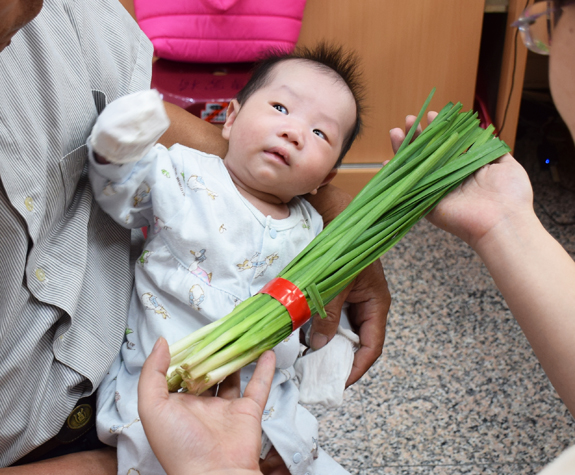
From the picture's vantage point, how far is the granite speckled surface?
1.54 metres

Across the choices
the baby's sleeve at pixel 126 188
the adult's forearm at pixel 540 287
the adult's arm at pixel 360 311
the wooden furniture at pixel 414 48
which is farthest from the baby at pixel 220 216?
the wooden furniture at pixel 414 48

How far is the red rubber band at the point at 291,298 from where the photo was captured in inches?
33.1

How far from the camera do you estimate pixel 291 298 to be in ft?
2.76

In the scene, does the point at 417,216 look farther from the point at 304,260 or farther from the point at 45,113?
the point at 45,113

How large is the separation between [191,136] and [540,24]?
72cm

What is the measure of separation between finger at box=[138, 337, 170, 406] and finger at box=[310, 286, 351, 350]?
397mm

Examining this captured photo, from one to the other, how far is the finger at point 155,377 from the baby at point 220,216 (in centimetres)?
16

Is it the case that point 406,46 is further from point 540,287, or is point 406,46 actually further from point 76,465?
point 76,465

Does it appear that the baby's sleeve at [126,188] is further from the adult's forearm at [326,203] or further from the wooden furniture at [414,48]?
the wooden furniture at [414,48]

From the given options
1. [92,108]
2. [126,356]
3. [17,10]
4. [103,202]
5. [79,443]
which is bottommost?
[79,443]

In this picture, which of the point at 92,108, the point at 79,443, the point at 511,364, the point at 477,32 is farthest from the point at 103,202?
the point at 477,32

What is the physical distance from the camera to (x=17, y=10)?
581mm

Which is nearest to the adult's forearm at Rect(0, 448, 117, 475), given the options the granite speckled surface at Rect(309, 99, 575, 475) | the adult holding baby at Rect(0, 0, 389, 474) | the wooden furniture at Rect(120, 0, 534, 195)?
the adult holding baby at Rect(0, 0, 389, 474)

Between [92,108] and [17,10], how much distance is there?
0.92 ft
